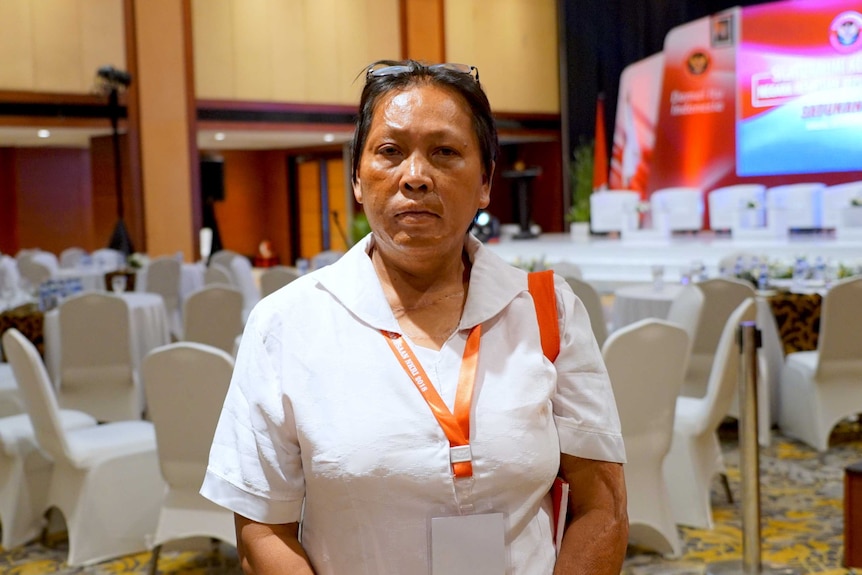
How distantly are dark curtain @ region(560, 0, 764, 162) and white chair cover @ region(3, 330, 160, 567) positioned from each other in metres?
13.8

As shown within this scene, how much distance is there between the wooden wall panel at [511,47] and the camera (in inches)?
672

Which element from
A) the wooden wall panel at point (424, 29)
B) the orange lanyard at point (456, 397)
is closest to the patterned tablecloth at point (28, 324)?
the orange lanyard at point (456, 397)

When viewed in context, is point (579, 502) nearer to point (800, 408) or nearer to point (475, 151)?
point (475, 151)

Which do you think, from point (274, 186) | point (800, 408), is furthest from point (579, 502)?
point (274, 186)

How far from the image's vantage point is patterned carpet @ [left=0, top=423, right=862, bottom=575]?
156 inches

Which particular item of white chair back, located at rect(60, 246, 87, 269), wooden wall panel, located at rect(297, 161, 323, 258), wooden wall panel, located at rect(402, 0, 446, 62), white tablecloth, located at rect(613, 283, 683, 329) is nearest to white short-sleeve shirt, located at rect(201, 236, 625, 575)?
white tablecloth, located at rect(613, 283, 683, 329)

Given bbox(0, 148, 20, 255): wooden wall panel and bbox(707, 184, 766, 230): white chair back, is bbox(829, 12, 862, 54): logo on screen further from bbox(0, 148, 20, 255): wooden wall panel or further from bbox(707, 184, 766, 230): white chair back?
bbox(0, 148, 20, 255): wooden wall panel

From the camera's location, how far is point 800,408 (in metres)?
5.77

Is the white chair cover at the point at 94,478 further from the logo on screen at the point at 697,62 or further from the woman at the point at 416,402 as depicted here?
the logo on screen at the point at 697,62

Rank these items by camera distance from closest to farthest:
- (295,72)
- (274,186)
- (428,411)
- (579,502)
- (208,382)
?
(428,411)
(579,502)
(208,382)
(295,72)
(274,186)

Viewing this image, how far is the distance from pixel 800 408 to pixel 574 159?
12780 mm

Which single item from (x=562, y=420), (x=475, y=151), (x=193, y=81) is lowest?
(x=562, y=420)

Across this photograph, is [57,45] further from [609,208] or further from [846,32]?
[846,32]

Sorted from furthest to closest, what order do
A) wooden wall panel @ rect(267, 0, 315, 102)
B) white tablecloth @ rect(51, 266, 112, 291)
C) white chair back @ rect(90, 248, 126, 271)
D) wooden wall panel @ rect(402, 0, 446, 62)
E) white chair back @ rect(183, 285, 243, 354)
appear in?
1. wooden wall panel @ rect(402, 0, 446, 62)
2. wooden wall panel @ rect(267, 0, 315, 102)
3. white chair back @ rect(90, 248, 126, 271)
4. white tablecloth @ rect(51, 266, 112, 291)
5. white chair back @ rect(183, 285, 243, 354)
